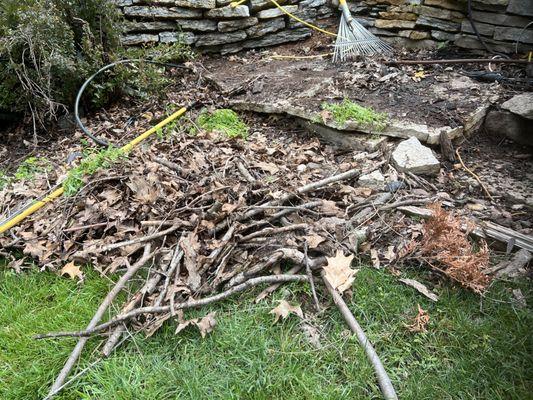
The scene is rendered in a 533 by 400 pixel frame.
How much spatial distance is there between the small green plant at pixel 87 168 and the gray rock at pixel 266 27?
2.61m

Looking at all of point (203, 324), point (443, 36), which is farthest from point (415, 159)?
point (443, 36)

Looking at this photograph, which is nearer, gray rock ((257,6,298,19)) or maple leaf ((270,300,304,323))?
maple leaf ((270,300,304,323))

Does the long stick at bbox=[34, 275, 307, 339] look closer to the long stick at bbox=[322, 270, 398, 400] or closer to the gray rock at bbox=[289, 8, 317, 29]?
the long stick at bbox=[322, 270, 398, 400]

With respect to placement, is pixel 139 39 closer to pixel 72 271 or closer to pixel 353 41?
pixel 353 41

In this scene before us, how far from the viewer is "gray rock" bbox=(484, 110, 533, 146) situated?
3311 millimetres

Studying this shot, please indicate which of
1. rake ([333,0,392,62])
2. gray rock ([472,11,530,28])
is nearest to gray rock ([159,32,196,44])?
rake ([333,0,392,62])

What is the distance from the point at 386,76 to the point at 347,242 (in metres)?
2.25

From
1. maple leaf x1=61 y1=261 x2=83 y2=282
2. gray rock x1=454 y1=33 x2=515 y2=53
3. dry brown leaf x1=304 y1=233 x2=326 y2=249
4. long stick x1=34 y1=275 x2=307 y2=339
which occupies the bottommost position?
maple leaf x1=61 y1=261 x2=83 y2=282

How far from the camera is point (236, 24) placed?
4906mm

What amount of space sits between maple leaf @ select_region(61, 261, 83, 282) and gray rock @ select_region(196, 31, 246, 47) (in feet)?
11.0

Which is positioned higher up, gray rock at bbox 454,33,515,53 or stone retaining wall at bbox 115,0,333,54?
stone retaining wall at bbox 115,0,333,54

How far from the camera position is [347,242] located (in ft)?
7.77

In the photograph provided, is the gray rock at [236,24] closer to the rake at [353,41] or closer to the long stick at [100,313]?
the rake at [353,41]

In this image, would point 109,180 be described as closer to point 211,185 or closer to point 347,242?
point 211,185
